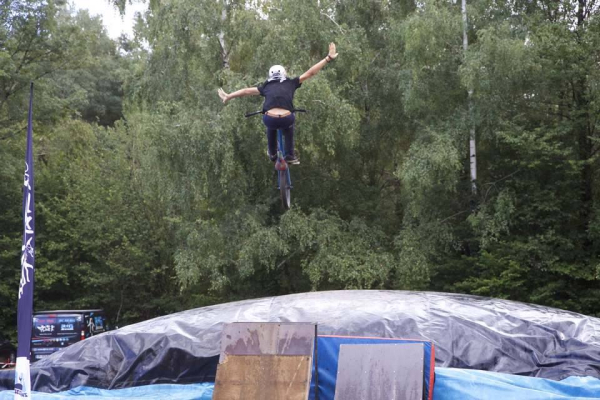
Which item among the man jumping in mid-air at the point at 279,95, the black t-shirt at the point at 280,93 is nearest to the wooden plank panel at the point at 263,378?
the man jumping in mid-air at the point at 279,95

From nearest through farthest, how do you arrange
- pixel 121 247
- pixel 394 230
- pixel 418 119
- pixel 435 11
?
pixel 435 11 < pixel 418 119 < pixel 394 230 < pixel 121 247

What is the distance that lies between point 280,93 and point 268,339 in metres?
2.99

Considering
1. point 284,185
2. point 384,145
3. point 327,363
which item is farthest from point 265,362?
point 384,145

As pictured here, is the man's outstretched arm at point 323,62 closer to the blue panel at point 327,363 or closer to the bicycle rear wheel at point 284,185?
the bicycle rear wheel at point 284,185

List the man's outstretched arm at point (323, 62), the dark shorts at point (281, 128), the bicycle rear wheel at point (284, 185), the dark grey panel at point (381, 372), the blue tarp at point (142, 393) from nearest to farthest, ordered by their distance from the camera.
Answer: the man's outstretched arm at point (323, 62) → the dark grey panel at point (381, 372) → the dark shorts at point (281, 128) → the bicycle rear wheel at point (284, 185) → the blue tarp at point (142, 393)

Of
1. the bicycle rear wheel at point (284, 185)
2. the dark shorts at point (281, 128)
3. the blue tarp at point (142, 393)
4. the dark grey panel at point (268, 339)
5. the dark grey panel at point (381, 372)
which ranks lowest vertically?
the blue tarp at point (142, 393)

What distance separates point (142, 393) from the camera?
33.2ft

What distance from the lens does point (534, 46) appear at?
17734 mm

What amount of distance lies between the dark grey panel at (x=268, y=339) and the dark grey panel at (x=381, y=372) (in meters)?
0.49

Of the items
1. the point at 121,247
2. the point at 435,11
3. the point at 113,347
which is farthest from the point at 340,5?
the point at 113,347

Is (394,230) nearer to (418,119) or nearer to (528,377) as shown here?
(418,119)

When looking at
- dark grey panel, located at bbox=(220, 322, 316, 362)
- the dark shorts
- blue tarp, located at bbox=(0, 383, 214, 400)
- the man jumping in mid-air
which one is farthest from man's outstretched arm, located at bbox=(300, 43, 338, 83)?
blue tarp, located at bbox=(0, 383, 214, 400)

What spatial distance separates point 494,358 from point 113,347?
5.19 m

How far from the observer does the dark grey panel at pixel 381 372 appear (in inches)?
334
